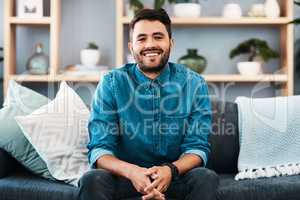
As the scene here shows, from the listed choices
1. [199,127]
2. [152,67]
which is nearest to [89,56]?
[152,67]

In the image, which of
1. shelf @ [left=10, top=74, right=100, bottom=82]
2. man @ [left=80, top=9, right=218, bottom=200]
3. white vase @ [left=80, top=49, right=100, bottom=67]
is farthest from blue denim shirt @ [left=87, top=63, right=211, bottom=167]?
white vase @ [left=80, top=49, right=100, bottom=67]

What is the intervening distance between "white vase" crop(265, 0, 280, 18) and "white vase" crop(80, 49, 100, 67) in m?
1.25

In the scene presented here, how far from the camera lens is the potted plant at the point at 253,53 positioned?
3582 mm

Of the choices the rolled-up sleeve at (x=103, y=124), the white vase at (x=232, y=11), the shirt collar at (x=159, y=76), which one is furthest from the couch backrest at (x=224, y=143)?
the white vase at (x=232, y=11)

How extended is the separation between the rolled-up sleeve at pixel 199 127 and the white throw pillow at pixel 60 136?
1.74 ft

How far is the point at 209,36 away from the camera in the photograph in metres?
3.85

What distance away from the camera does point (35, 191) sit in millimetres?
2131

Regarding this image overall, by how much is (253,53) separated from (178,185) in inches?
76.7

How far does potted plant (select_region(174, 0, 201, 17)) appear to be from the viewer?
357cm

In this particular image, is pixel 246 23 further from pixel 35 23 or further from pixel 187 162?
pixel 187 162

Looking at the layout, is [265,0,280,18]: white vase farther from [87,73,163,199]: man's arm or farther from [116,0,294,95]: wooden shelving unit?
[87,73,163,199]: man's arm

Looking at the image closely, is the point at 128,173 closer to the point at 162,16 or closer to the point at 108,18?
the point at 162,16

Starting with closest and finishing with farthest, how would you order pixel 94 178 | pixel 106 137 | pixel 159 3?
pixel 94 178 → pixel 106 137 → pixel 159 3

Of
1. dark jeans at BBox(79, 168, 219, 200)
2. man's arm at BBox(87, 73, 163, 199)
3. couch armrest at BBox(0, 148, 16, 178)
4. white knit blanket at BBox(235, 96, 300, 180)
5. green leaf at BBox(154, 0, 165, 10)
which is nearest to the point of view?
dark jeans at BBox(79, 168, 219, 200)
